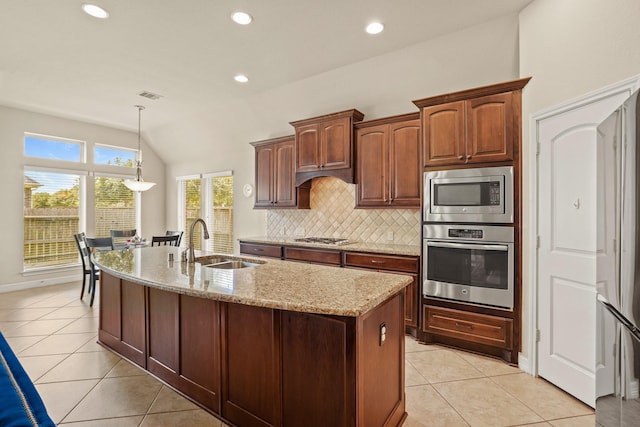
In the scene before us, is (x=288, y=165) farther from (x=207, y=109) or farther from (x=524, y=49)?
(x=524, y=49)

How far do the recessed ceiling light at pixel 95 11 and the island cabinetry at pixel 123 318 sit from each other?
236 centimetres

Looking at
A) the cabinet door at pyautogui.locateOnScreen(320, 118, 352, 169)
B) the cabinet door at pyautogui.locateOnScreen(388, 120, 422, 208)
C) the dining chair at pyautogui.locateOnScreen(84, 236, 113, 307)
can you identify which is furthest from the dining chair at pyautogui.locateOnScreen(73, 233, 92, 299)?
the cabinet door at pyautogui.locateOnScreen(388, 120, 422, 208)

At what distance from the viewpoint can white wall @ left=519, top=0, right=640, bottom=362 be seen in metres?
1.87

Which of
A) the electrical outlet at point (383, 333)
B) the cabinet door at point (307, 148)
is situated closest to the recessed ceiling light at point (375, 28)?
the cabinet door at point (307, 148)

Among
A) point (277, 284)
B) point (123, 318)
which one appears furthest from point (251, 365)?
point (123, 318)

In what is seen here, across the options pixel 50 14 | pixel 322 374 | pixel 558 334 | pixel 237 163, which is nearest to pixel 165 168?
pixel 237 163

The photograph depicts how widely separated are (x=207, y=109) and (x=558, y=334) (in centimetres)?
552

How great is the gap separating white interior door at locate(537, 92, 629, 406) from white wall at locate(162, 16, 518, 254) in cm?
103

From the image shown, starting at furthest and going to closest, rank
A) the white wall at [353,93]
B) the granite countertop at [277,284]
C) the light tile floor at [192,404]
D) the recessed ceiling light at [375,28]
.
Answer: the white wall at [353,93]
the recessed ceiling light at [375,28]
the light tile floor at [192,404]
the granite countertop at [277,284]

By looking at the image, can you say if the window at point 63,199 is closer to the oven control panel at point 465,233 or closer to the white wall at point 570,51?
the oven control panel at point 465,233

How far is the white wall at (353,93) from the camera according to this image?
3.00 metres

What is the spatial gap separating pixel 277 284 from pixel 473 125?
234 centimetres

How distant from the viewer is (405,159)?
3.50m

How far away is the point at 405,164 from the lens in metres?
3.50
